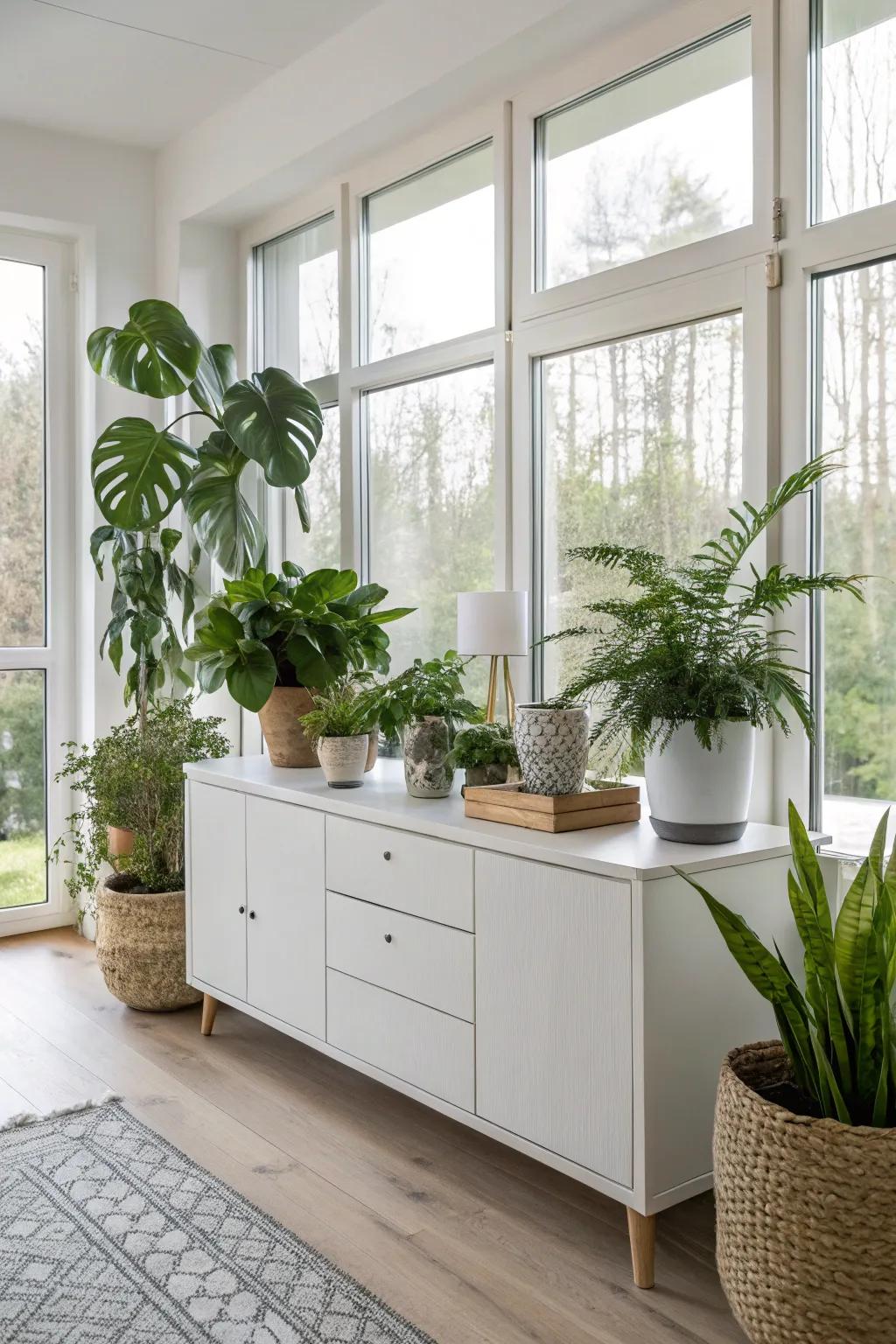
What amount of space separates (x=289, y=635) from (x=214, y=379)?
1007 mm

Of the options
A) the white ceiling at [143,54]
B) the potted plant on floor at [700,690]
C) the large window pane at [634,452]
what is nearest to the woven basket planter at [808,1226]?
the potted plant on floor at [700,690]

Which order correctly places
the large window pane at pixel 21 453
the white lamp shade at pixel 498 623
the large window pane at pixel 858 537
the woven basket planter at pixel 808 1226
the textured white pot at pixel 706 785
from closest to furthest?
the woven basket planter at pixel 808 1226
the textured white pot at pixel 706 785
the large window pane at pixel 858 537
the white lamp shade at pixel 498 623
the large window pane at pixel 21 453

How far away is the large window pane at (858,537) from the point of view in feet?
7.27

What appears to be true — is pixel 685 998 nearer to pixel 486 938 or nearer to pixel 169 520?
pixel 486 938

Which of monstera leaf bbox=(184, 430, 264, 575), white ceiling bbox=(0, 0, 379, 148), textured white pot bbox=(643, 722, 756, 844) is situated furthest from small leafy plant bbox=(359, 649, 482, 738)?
white ceiling bbox=(0, 0, 379, 148)

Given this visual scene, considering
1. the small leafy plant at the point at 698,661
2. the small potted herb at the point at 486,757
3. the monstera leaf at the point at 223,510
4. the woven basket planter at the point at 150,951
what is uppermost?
the monstera leaf at the point at 223,510

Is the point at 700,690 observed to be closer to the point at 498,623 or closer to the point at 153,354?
the point at 498,623

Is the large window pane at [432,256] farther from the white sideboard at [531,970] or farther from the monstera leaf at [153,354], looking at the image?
the white sideboard at [531,970]

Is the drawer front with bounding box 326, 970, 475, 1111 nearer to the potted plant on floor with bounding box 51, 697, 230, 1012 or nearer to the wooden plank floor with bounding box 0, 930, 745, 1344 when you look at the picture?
the wooden plank floor with bounding box 0, 930, 745, 1344

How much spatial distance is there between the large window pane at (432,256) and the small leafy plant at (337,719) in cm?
108

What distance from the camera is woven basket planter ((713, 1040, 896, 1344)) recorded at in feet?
5.26

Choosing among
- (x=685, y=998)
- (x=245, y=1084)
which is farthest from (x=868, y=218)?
(x=245, y=1084)

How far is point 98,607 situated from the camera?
411 centimetres

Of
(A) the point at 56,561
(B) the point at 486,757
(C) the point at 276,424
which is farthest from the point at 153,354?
(B) the point at 486,757
